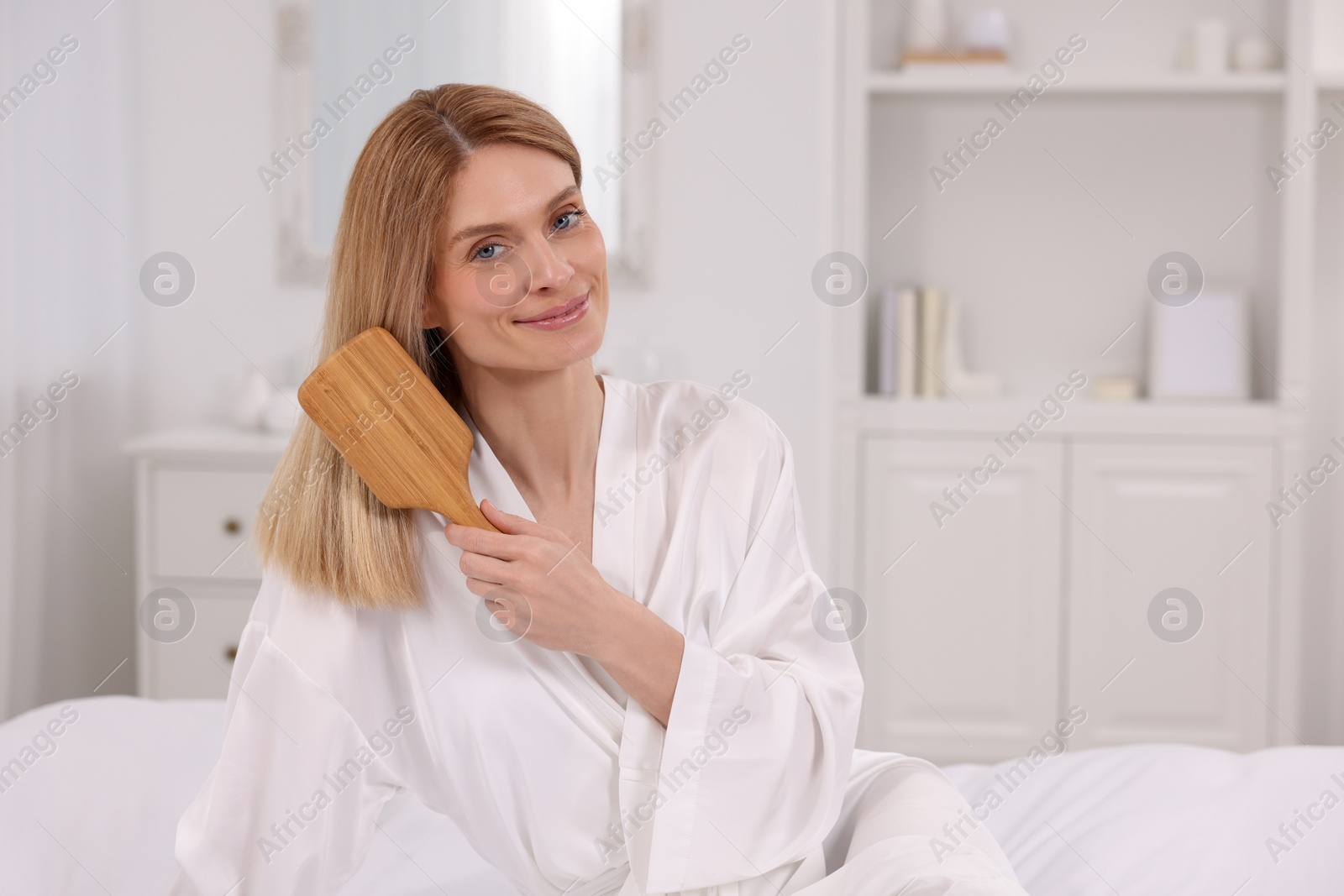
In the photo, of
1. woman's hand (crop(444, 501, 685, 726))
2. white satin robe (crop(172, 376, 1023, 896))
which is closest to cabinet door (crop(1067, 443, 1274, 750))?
white satin robe (crop(172, 376, 1023, 896))

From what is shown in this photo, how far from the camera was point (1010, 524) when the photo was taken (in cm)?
290

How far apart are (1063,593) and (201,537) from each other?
2.03 meters

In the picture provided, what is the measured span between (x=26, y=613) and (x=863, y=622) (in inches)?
75.4

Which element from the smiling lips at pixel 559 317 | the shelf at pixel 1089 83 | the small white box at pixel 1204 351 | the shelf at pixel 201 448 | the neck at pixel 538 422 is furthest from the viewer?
the small white box at pixel 1204 351

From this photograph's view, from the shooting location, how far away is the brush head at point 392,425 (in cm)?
108

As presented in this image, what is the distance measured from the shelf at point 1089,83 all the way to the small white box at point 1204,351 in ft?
1.63

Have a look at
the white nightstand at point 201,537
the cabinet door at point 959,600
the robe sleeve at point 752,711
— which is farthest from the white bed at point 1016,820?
the cabinet door at point 959,600

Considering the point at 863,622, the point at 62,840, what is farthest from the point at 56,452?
the point at 863,622

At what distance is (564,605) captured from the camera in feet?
3.54

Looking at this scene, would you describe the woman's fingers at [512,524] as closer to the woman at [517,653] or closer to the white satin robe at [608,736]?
the woman at [517,653]

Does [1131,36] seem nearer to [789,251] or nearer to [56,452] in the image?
[789,251]

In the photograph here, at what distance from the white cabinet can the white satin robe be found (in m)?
1.64

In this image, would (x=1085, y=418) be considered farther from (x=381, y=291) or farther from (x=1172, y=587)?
(x=381, y=291)

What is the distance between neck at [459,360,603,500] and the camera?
4.18ft
